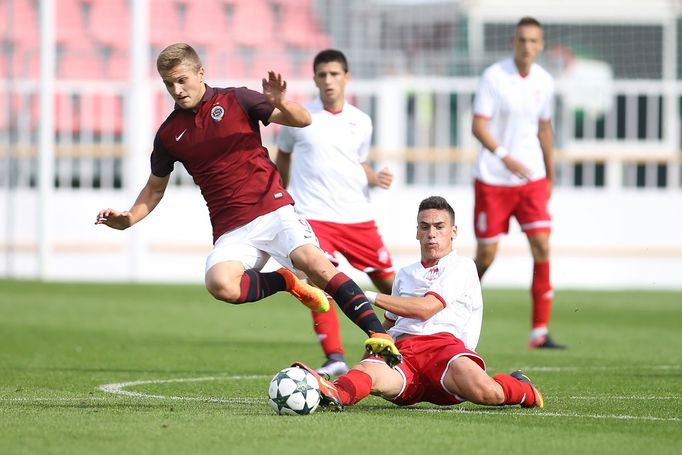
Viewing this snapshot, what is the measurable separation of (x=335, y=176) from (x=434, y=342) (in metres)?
3.02

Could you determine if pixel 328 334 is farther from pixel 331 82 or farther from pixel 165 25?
pixel 165 25

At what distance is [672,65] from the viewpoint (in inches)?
880

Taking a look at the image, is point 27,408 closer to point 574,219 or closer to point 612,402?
point 612,402

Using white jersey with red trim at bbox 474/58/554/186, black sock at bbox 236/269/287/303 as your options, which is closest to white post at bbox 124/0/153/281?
white jersey with red trim at bbox 474/58/554/186

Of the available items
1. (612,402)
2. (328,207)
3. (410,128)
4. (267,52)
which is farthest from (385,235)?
(612,402)

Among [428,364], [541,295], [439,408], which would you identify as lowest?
[439,408]

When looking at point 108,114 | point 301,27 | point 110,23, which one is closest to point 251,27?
point 301,27

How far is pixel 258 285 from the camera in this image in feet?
25.0

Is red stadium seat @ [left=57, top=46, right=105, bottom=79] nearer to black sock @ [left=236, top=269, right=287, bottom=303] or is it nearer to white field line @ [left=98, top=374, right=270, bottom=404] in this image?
white field line @ [left=98, top=374, right=270, bottom=404]

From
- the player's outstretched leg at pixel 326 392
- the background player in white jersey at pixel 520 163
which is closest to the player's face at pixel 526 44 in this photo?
the background player in white jersey at pixel 520 163

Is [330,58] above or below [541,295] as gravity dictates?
above

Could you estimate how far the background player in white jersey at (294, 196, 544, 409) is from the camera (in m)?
6.82

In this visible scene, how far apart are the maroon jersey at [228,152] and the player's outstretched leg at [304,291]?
1.40ft

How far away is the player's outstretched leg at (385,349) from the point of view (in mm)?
6555
